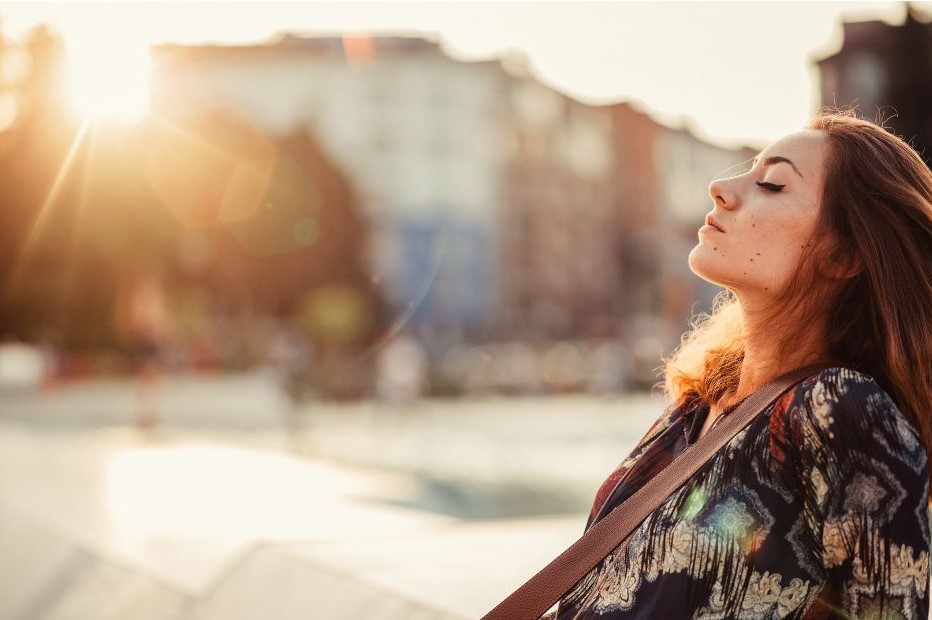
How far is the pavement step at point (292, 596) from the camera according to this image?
343 cm

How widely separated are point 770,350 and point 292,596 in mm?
2311

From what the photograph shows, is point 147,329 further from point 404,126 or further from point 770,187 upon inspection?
point 404,126

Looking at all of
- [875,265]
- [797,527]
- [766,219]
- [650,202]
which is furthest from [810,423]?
[650,202]

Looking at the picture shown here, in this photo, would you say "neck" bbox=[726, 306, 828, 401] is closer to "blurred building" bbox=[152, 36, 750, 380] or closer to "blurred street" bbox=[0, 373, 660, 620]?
"blurred street" bbox=[0, 373, 660, 620]

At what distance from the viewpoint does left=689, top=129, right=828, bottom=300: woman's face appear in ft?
6.77

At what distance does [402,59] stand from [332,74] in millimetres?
4119

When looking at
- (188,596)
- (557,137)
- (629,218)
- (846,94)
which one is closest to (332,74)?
(557,137)

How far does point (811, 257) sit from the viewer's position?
2.06m

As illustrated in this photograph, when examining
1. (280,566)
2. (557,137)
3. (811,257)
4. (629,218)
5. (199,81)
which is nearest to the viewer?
(811,257)

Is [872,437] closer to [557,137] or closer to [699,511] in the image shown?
[699,511]

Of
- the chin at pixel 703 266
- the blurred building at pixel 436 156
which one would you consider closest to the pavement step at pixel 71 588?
the chin at pixel 703 266

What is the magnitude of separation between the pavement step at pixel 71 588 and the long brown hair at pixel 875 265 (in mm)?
2956

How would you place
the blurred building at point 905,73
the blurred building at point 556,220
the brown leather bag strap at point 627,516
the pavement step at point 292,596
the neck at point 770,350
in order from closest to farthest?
the brown leather bag strap at point 627,516 < the neck at point 770,350 < the pavement step at point 292,596 < the blurred building at point 905,73 < the blurred building at point 556,220

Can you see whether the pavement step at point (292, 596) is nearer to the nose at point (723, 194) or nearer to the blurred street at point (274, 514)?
the blurred street at point (274, 514)
